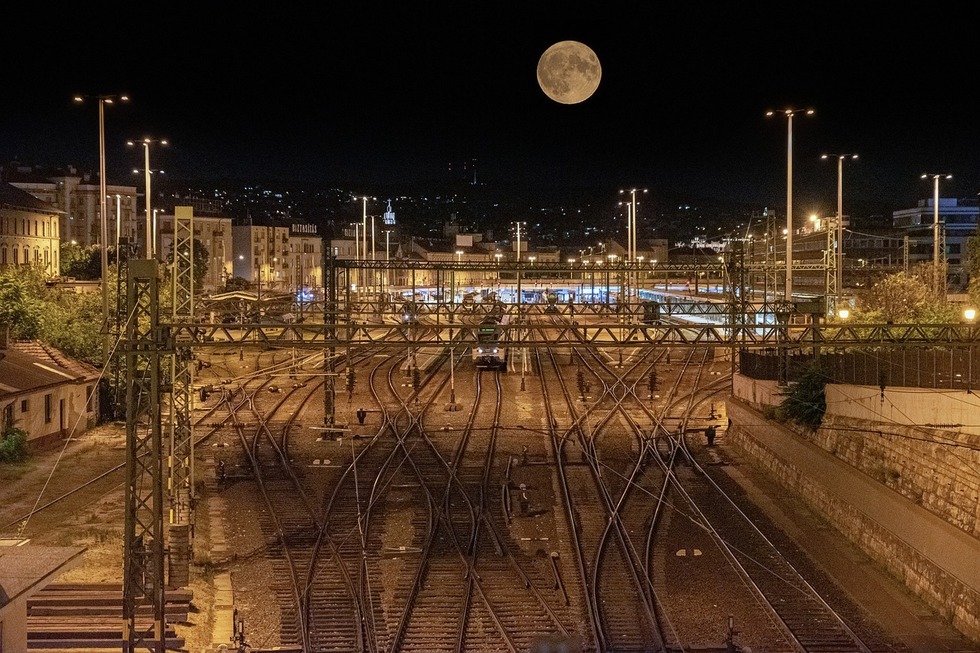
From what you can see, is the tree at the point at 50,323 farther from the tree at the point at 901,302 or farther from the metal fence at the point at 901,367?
the tree at the point at 901,302

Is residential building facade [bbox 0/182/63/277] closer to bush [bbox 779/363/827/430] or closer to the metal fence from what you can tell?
bush [bbox 779/363/827/430]

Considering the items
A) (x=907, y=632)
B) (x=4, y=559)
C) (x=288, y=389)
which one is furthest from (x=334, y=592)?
(x=288, y=389)

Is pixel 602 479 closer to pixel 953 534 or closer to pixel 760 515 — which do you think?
pixel 760 515

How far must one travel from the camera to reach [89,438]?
23.8 metres

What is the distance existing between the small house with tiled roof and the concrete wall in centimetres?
1430

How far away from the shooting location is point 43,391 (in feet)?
73.9

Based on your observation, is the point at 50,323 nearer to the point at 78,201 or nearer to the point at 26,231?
the point at 26,231

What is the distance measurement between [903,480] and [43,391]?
59.1ft

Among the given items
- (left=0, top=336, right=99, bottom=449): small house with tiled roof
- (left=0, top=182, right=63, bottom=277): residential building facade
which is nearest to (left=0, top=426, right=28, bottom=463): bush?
(left=0, top=336, right=99, bottom=449): small house with tiled roof

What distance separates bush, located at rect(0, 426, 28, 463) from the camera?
2072 centimetres

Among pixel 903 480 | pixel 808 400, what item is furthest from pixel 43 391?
pixel 903 480

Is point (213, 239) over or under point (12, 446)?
→ over

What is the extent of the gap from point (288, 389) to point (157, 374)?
70.9 ft

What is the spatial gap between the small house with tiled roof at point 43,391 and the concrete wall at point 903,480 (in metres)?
14.3
